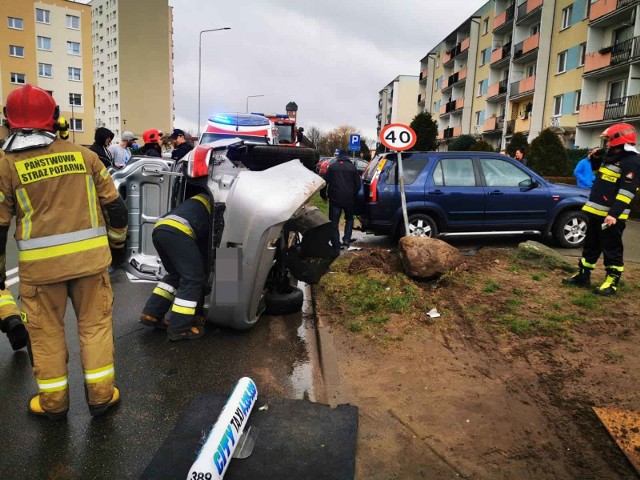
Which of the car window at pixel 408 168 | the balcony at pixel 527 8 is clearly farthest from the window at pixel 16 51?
the car window at pixel 408 168

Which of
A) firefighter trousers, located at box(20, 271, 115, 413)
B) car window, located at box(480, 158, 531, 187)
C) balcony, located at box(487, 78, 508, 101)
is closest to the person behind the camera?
firefighter trousers, located at box(20, 271, 115, 413)

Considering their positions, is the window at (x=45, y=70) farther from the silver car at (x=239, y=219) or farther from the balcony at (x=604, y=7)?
the silver car at (x=239, y=219)

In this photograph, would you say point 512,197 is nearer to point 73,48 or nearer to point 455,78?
point 455,78

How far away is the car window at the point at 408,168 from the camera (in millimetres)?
8570

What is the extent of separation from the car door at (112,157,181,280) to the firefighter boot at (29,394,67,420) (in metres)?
1.58

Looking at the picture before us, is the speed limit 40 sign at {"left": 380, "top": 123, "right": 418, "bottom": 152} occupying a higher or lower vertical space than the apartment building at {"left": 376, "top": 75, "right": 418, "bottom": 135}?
lower

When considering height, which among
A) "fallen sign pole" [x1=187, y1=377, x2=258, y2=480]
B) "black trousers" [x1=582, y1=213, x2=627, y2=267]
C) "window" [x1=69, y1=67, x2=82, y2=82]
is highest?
"window" [x1=69, y1=67, x2=82, y2=82]

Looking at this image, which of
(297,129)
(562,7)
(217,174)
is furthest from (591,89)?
(217,174)

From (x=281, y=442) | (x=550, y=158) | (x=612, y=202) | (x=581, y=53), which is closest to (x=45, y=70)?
(x=581, y=53)

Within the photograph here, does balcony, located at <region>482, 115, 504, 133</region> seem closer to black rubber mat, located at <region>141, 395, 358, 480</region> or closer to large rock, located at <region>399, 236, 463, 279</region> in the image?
large rock, located at <region>399, 236, 463, 279</region>

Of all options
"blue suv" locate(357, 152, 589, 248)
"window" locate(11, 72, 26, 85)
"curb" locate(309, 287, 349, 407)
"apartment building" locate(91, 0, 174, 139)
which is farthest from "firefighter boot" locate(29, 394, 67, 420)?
"apartment building" locate(91, 0, 174, 139)

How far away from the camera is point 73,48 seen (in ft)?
182

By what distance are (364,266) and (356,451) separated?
13.9ft

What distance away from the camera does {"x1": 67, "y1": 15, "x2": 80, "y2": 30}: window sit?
55.3m
